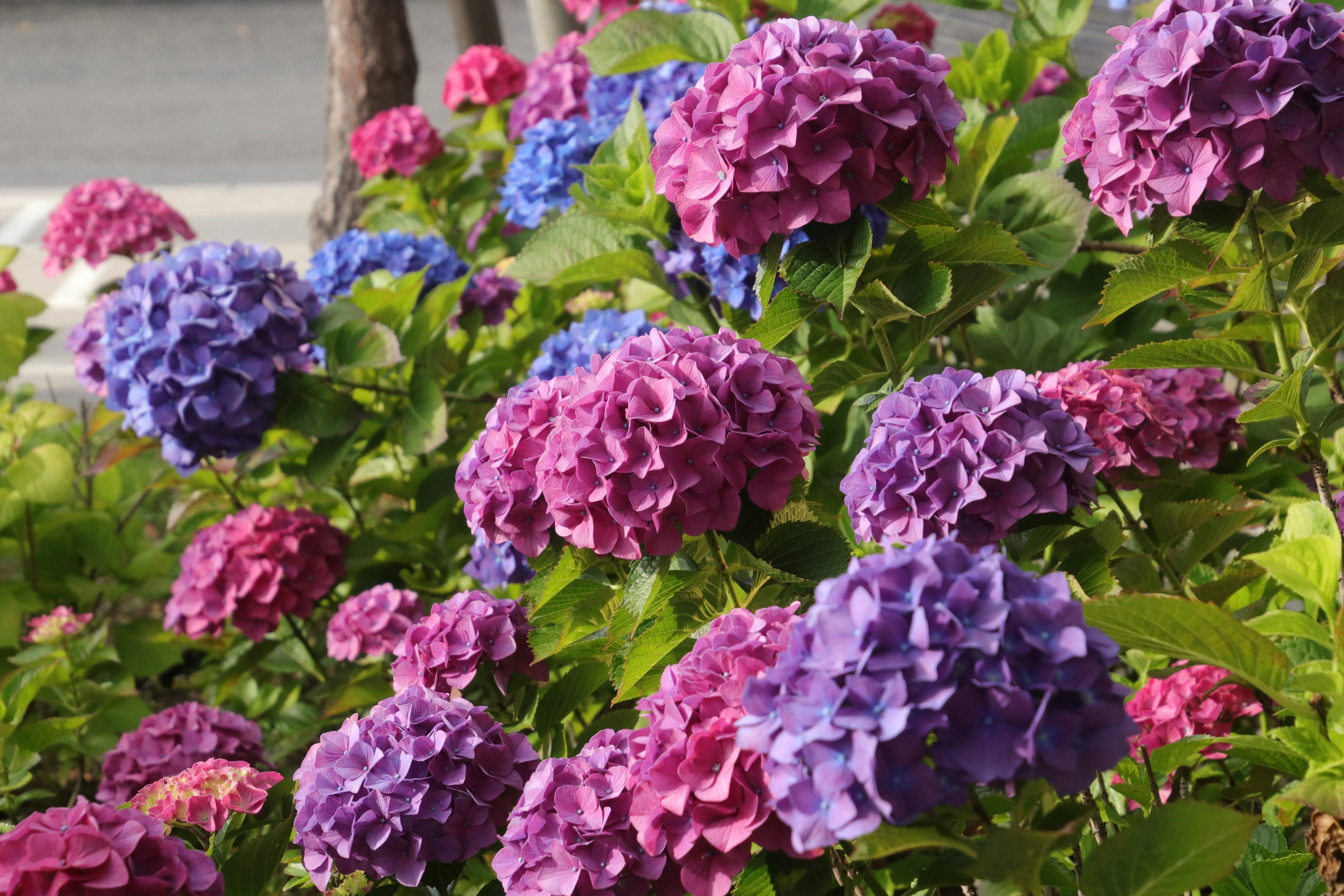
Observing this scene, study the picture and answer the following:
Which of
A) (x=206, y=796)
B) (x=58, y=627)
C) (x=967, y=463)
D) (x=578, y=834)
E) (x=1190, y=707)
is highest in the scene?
(x=967, y=463)

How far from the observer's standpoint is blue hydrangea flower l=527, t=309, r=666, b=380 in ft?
6.31

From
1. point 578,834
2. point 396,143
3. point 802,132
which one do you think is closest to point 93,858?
point 578,834

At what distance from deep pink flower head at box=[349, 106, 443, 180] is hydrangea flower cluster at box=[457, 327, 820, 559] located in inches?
80.1

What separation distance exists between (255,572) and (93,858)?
1.16m

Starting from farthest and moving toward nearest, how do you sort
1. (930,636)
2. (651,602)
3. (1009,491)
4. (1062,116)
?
(1062,116) → (651,602) → (1009,491) → (930,636)

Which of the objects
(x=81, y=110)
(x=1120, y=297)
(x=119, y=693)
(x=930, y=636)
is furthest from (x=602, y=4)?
(x=81, y=110)

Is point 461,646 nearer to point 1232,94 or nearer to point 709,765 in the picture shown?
point 709,765

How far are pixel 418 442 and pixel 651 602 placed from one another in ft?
3.40

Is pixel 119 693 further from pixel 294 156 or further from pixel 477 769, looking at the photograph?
pixel 294 156

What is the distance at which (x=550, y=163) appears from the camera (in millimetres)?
2527

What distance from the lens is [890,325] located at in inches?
73.4

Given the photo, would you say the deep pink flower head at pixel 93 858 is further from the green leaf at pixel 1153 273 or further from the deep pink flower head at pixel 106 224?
the deep pink flower head at pixel 106 224

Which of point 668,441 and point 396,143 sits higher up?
point 668,441

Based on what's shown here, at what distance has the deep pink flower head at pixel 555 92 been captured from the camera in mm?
3035
